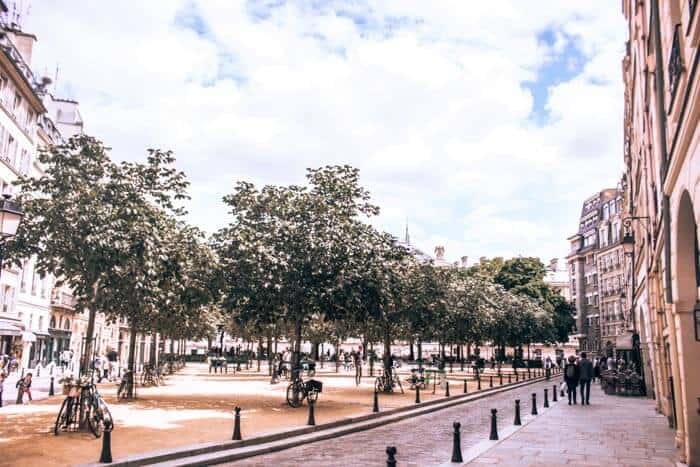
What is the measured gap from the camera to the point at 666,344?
15.8m

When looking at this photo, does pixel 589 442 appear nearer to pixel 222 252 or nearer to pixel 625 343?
pixel 222 252

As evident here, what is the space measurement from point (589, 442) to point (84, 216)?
40.8 feet

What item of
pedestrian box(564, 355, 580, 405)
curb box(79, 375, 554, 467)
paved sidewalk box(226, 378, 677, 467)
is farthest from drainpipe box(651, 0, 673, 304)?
pedestrian box(564, 355, 580, 405)

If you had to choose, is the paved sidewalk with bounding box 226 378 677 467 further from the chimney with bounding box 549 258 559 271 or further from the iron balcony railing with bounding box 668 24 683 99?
the chimney with bounding box 549 258 559 271

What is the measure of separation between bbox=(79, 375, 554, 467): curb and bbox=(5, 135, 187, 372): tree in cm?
444

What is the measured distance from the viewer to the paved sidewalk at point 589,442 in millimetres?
11664

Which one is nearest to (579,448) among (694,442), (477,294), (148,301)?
(694,442)

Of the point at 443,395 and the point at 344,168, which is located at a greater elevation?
the point at 344,168

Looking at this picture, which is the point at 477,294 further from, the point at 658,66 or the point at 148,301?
the point at 658,66

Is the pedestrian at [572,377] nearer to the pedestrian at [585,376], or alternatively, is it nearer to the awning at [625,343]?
the pedestrian at [585,376]

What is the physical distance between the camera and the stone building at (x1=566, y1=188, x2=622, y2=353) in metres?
72.4

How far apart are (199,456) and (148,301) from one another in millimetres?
7273

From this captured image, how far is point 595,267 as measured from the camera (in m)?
80.3

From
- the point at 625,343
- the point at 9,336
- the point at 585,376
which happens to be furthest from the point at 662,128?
the point at 9,336
